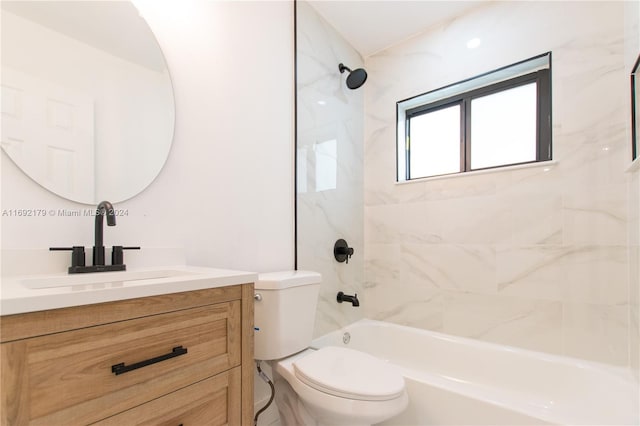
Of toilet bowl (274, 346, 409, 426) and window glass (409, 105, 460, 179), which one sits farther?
window glass (409, 105, 460, 179)

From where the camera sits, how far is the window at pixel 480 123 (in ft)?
5.98

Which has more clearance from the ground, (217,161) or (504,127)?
(504,127)

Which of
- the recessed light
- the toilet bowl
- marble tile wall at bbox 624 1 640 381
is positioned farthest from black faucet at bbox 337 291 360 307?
the recessed light

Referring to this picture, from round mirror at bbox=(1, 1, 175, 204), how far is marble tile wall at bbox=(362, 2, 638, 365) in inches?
65.3

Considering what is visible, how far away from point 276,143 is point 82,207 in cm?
98

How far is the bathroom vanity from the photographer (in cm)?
53

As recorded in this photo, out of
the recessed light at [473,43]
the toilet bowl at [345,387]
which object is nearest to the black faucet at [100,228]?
the toilet bowl at [345,387]

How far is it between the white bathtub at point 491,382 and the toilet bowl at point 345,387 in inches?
11.9

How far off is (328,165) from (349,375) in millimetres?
1334

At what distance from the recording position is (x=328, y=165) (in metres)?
2.07

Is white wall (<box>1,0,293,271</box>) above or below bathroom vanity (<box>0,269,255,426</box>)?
above

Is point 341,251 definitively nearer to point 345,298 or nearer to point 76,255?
point 345,298

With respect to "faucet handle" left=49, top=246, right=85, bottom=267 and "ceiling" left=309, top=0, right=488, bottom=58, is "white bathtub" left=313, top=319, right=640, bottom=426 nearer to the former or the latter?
"faucet handle" left=49, top=246, right=85, bottom=267

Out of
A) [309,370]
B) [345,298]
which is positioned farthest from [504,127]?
[309,370]
